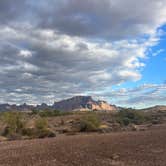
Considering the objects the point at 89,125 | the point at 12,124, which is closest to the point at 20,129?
the point at 12,124

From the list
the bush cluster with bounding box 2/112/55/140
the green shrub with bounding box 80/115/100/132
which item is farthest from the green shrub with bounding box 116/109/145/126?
the bush cluster with bounding box 2/112/55/140

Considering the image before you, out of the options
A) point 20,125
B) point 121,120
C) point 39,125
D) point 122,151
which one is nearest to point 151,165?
point 122,151

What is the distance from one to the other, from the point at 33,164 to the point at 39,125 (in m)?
40.1

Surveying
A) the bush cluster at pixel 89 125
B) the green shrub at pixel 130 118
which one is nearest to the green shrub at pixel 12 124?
the bush cluster at pixel 89 125

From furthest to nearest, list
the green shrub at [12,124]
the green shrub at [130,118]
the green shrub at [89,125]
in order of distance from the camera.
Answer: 1. the green shrub at [130,118]
2. the green shrub at [89,125]
3. the green shrub at [12,124]

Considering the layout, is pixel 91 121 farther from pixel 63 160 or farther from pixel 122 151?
pixel 63 160

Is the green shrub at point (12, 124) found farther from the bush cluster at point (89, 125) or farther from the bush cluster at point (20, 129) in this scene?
the bush cluster at point (89, 125)

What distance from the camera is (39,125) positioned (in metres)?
64.6

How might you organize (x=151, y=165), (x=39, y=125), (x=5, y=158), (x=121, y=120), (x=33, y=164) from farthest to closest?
(x=121, y=120) → (x=39, y=125) → (x=5, y=158) → (x=33, y=164) → (x=151, y=165)

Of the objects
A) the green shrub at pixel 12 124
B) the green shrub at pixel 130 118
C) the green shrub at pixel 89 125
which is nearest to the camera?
the green shrub at pixel 12 124

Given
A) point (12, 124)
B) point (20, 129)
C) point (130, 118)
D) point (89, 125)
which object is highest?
point (130, 118)

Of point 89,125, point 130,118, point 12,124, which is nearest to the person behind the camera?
point 12,124

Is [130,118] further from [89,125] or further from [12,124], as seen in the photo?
[12,124]

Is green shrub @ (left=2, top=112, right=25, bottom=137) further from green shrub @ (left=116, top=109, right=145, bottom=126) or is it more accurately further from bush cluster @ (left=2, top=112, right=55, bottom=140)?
green shrub @ (left=116, top=109, right=145, bottom=126)
